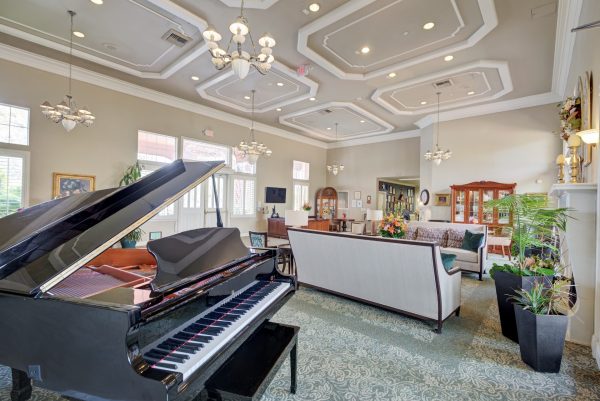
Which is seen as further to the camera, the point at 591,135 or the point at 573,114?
the point at 573,114

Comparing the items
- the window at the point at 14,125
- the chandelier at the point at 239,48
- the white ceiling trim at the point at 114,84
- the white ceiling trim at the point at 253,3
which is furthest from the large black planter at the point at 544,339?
the white ceiling trim at the point at 114,84

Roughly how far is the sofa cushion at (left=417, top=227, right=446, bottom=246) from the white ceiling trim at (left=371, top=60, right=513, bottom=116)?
3239 millimetres

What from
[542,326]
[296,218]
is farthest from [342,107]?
[542,326]

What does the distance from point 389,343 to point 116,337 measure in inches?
92.6

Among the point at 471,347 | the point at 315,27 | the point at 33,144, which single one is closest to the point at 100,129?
the point at 33,144

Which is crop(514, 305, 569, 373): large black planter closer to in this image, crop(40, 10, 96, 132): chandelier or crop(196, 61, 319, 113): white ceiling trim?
crop(196, 61, 319, 113): white ceiling trim

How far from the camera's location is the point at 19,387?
1329 mm

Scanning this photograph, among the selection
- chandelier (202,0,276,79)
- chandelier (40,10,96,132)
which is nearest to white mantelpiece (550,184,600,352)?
chandelier (202,0,276,79)

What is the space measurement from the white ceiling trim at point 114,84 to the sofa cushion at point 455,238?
675 cm

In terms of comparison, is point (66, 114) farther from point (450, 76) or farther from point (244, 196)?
point (450, 76)

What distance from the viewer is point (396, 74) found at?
5.74 metres

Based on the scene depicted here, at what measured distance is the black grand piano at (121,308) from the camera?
901mm

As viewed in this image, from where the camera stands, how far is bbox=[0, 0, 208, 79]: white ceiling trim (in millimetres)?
3770

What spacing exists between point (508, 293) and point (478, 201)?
5739 millimetres
